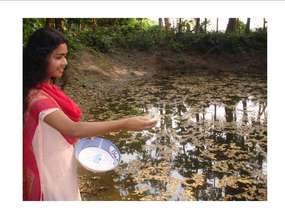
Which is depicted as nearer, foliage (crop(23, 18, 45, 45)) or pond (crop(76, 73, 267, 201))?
foliage (crop(23, 18, 45, 45))

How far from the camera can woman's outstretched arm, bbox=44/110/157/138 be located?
1663 mm

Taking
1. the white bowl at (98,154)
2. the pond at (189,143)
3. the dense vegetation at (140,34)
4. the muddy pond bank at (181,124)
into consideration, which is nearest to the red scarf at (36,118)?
the white bowl at (98,154)

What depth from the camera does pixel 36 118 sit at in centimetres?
173

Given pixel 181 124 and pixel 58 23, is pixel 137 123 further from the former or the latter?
pixel 181 124

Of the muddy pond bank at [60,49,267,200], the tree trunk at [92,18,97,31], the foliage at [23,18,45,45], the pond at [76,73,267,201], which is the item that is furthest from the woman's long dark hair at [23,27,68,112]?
the tree trunk at [92,18,97,31]

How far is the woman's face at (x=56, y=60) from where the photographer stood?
1.76 meters

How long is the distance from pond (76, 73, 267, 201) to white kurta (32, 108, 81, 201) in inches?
7.4

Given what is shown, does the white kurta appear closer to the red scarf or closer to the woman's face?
the red scarf

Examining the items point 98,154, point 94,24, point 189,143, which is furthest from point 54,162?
point 189,143

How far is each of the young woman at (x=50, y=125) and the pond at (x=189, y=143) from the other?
25 cm

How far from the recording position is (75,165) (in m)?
2.00

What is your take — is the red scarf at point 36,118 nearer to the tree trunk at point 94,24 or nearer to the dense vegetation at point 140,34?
the dense vegetation at point 140,34

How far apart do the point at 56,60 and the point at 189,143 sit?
305 centimetres
